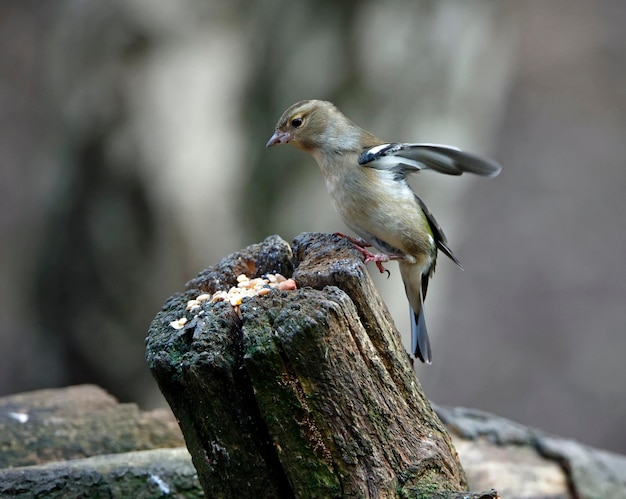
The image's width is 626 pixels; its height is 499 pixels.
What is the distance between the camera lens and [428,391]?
9242 millimetres

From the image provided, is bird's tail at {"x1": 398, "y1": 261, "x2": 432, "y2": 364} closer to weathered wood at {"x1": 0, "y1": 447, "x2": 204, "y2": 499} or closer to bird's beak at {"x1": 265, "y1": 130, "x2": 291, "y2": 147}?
bird's beak at {"x1": 265, "y1": 130, "x2": 291, "y2": 147}

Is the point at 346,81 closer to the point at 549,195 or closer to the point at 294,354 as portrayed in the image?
the point at 294,354

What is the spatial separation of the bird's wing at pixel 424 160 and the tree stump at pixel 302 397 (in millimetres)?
843

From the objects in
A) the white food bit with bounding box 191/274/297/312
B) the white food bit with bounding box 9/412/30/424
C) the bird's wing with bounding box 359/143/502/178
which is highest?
the bird's wing with bounding box 359/143/502/178

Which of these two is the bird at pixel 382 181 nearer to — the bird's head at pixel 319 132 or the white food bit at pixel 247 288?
the bird's head at pixel 319 132

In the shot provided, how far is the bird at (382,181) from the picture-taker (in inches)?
126

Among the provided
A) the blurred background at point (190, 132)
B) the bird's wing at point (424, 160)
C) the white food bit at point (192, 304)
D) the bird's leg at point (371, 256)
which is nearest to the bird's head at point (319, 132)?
the bird's wing at point (424, 160)

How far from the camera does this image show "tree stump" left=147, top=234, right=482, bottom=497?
212 cm

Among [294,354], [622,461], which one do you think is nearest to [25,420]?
[294,354]

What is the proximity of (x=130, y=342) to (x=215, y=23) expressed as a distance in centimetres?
213

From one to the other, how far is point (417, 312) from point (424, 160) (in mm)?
642

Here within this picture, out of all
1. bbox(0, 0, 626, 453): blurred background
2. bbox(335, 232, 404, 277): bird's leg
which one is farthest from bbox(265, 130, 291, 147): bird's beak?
bbox(0, 0, 626, 453): blurred background

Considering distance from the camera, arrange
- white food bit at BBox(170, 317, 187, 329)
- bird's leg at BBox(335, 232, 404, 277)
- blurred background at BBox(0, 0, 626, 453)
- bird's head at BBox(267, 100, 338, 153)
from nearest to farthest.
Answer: white food bit at BBox(170, 317, 187, 329), bird's leg at BBox(335, 232, 404, 277), bird's head at BBox(267, 100, 338, 153), blurred background at BBox(0, 0, 626, 453)

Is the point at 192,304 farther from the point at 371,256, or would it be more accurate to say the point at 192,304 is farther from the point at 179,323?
the point at 371,256
